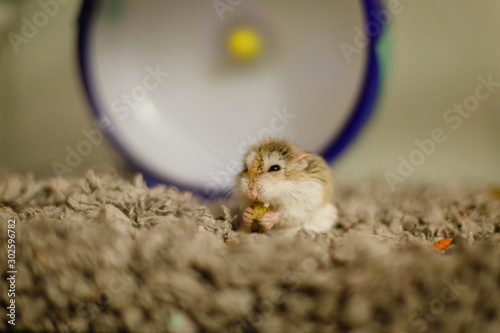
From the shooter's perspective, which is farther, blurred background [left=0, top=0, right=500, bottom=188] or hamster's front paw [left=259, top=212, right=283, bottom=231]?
blurred background [left=0, top=0, right=500, bottom=188]

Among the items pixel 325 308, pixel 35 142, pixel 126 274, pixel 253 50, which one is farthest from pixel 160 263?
pixel 35 142

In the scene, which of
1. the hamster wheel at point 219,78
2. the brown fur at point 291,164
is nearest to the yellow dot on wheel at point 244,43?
the hamster wheel at point 219,78

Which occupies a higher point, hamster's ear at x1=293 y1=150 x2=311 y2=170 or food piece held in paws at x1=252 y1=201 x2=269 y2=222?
hamster's ear at x1=293 y1=150 x2=311 y2=170

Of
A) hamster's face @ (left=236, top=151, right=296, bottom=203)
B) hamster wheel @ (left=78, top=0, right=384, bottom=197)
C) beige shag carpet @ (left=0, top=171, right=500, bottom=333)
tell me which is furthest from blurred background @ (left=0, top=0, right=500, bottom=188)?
beige shag carpet @ (left=0, top=171, right=500, bottom=333)

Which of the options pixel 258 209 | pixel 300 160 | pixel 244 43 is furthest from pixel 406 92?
pixel 258 209

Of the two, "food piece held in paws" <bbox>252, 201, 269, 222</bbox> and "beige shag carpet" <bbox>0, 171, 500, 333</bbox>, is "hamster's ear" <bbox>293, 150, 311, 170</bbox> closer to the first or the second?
"food piece held in paws" <bbox>252, 201, 269, 222</bbox>

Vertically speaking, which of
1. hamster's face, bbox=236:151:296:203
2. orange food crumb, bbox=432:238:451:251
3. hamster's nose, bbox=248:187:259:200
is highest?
orange food crumb, bbox=432:238:451:251

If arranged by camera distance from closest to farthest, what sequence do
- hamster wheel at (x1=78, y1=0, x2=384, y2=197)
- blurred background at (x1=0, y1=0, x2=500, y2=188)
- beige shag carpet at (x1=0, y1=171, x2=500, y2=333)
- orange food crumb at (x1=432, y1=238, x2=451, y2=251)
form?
beige shag carpet at (x1=0, y1=171, x2=500, y2=333) < orange food crumb at (x1=432, y1=238, x2=451, y2=251) < hamster wheel at (x1=78, y1=0, x2=384, y2=197) < blurred background at (x1=0, y1=0, x2=500, y2=188)

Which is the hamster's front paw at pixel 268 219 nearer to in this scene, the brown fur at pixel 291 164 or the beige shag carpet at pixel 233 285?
the brown fur at pixel 291 164
